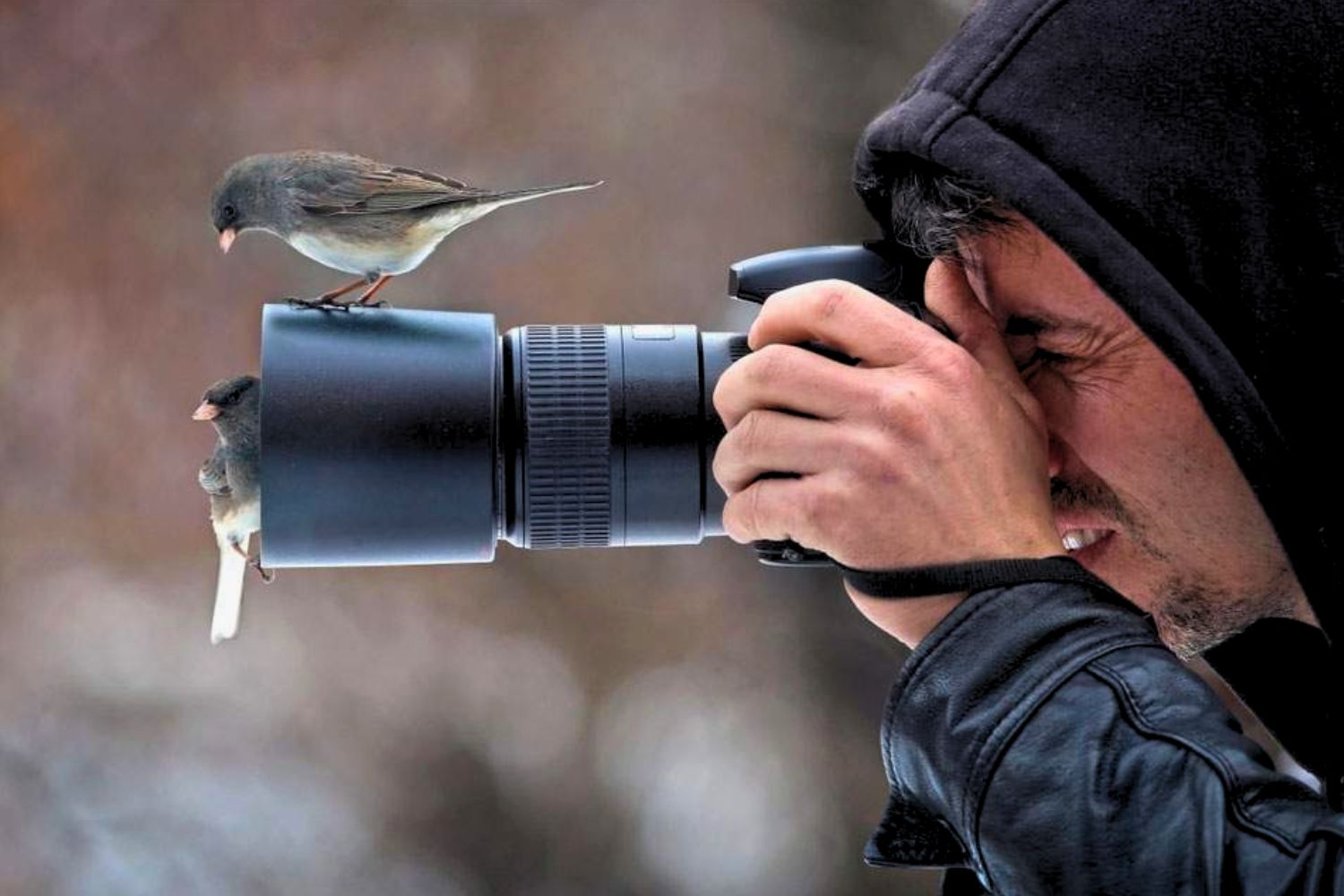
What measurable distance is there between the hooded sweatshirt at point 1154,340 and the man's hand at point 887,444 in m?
0.04

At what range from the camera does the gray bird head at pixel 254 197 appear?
823mm

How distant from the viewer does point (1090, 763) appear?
47cm

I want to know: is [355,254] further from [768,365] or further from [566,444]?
[768,365]

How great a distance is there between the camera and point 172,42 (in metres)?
1.16

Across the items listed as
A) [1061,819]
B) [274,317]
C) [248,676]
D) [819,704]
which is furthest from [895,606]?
[819,704]

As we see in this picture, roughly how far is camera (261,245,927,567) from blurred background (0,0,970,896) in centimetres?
42

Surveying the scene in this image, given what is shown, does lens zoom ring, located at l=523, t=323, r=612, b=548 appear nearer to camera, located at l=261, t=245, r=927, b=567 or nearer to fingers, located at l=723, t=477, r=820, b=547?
camera, located at l=261, t=245, r=927, b=567

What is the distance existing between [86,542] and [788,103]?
76cm

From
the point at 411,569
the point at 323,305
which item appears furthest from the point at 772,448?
the point at 411,569

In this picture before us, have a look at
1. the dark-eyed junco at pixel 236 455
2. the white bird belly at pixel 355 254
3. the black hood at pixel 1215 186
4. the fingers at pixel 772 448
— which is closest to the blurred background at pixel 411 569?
the white bird belly at pixel 355 254

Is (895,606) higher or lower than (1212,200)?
lower

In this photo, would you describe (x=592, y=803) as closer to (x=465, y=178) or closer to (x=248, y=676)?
(x=248, y=676)

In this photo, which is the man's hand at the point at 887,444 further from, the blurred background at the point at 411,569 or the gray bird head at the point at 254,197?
the blurred background at the point at 411,569

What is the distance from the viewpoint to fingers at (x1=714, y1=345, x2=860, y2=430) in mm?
555
